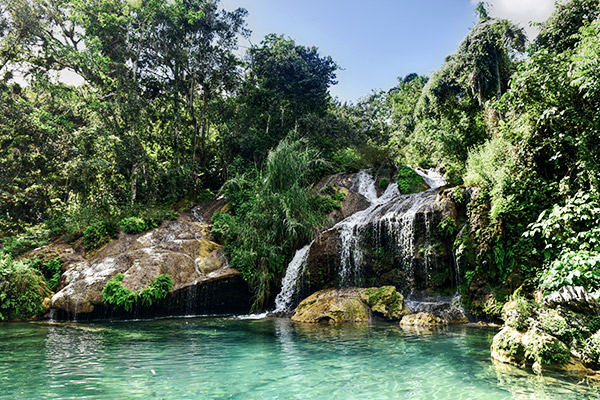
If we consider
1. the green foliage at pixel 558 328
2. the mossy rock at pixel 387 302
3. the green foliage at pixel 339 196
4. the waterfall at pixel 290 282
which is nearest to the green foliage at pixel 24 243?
the waterfall at pixel 290 282

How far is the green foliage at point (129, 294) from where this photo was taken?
952 cm

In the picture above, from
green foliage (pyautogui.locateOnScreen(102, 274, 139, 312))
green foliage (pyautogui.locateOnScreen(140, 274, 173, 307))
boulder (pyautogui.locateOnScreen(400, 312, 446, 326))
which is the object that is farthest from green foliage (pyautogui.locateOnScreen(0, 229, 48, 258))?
boulder (pyautogui.locateOnScreen(400, 312, 446, 326))

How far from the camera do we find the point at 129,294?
31.5ft

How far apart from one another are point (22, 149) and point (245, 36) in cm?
1351

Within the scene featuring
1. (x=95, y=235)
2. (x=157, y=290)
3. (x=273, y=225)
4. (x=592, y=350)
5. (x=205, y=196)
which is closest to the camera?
(x=592, y=350)

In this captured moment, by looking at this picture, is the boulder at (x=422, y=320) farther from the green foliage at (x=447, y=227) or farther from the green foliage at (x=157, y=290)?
the green foliage at (x=157, y=290)

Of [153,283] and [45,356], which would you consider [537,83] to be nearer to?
[45,356]

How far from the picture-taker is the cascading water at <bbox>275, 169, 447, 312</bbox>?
960cm

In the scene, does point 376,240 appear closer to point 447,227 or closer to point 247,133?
point 447,227

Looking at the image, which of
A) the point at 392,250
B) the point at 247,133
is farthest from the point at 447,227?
the point at 247,133

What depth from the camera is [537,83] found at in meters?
6.83

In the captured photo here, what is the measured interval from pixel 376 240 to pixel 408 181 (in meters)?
5.07

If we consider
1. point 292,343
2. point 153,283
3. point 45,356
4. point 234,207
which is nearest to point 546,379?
point 292,343

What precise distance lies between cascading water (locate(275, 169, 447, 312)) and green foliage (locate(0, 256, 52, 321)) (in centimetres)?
695
